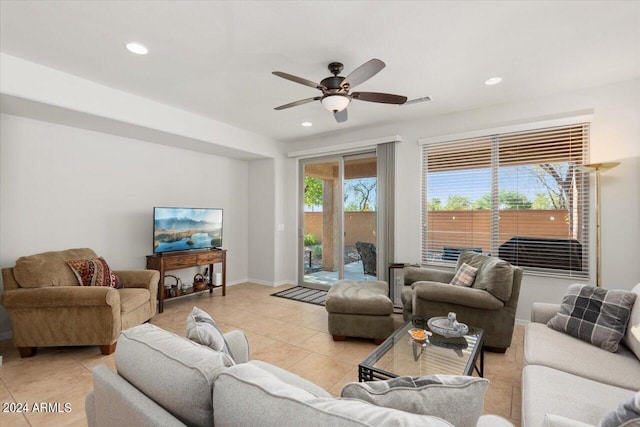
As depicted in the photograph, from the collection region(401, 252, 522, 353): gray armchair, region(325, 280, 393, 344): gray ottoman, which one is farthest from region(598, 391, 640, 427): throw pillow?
region(325, 280, 393, 344): gray ottoman

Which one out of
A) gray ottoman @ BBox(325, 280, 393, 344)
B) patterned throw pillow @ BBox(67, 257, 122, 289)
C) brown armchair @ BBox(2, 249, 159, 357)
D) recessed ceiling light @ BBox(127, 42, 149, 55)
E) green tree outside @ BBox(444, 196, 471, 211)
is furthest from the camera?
green tree outside @ BBox(444, 196, 471, 211)

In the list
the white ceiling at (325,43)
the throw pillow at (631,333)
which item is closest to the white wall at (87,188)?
the white ceiling at (325,43)

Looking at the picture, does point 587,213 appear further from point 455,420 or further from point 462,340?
point 455,420

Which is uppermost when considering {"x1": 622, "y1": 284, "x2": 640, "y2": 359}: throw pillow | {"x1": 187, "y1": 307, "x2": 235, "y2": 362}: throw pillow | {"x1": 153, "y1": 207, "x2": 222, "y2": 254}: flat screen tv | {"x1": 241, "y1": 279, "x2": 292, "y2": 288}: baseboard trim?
{"x1": 153, "y1": 207, "x2": 222, "y2": 254}: flat screen tv

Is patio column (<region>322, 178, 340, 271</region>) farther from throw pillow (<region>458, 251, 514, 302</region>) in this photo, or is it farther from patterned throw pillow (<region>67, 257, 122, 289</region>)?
patterned throw pillow (<region>67, 257, 122, 289</region>)

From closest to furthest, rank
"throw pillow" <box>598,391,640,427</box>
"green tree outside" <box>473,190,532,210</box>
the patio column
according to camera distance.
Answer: "throw pillow" <box>598,391,640,427</box>
"green tree outside" <box>473,190,532,210</box>
the patio column

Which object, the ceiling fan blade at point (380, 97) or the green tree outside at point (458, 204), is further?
the green tree outside at point (458, 204)

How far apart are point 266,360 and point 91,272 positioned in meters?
2.14

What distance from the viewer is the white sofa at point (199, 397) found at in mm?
729

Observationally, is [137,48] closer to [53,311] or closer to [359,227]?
[53,311]

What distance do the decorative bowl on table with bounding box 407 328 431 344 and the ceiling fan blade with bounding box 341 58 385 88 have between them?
200cm

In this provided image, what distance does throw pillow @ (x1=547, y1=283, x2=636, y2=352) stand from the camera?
197 cm

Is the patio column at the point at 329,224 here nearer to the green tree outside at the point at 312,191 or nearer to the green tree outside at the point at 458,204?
the green tree outside at the point at 312,191

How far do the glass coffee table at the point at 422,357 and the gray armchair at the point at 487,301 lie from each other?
0.47m
